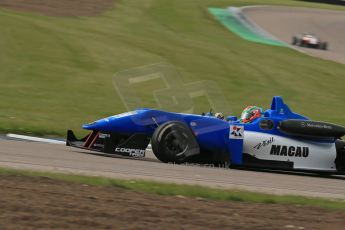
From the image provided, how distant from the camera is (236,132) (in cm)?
1038

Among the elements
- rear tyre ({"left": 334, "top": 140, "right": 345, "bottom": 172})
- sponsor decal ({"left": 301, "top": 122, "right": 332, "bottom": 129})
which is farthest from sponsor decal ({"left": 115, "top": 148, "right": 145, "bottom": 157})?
rear tyre ({"left": 334, "top": 140, "right": 345, "bottom": 172})

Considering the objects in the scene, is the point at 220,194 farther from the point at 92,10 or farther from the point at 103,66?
the point at 92,10

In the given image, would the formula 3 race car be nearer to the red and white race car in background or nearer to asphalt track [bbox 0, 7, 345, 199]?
asphalt track [bbox 0, 7, 345, 199]

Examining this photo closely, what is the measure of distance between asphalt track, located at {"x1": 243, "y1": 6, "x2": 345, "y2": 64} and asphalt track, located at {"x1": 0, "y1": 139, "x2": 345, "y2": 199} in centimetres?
2095

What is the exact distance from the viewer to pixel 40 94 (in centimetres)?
1719

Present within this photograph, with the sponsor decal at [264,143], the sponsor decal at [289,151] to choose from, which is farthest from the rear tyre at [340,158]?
the sponsor decal at [264,143]

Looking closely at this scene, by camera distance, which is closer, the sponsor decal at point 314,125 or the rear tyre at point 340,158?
the sponsor decal at point 314,125

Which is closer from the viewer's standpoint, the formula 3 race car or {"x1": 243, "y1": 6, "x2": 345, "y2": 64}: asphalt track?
the formula 3 race car

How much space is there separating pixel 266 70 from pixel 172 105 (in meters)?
12.5

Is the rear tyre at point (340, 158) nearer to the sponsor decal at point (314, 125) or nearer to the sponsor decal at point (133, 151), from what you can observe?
the sponsor decal at point (314, 125)

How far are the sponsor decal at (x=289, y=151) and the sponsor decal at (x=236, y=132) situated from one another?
1.87 feet

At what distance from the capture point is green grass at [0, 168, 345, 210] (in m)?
7.32

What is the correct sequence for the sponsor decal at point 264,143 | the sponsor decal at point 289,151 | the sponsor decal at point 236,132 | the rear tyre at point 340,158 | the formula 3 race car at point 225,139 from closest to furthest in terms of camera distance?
1. the formula 3 race car at point 225,139
2. the sponsor decal at point 236,132
3. the sponsor decal at point 264,143
4. the sponsor decal at point 289,151
5. the rear tyre at point 340,158

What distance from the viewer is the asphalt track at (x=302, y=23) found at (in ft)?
111
